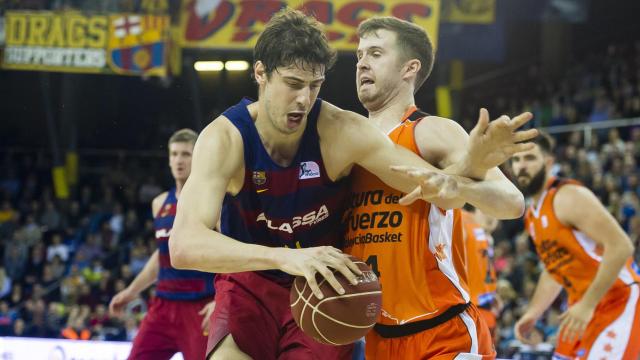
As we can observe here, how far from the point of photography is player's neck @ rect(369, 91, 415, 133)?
4.07 m

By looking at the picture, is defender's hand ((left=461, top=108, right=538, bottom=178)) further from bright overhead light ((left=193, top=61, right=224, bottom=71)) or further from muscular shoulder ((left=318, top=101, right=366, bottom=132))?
bright overhead light ((left=193, top=61, right=224, bottom=71))

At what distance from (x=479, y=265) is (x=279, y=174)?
13.1 ft

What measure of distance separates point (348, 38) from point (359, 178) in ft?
36.4

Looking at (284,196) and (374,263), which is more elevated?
(284,196)

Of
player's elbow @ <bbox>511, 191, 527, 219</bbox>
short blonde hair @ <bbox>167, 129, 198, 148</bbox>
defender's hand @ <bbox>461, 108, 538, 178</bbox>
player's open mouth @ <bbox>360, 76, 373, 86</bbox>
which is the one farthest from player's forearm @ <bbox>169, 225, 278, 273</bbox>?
short blonde hair @ <bbox>167, 129, 198, 148</bbox>

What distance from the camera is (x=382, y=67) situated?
4098mm

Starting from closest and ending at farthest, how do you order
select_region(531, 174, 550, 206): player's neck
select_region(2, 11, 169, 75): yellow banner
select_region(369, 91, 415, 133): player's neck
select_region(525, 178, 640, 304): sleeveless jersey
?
1. select_region(369, 91, 415, 133): player's neck
2. select_region(525, 178, 640, 304): sleeveless jersey
3. select_region(531, 174, 550, 206): player's neck
4. select_region(2, 11, 169, 75): yellow banner

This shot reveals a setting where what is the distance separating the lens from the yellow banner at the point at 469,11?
598 inches

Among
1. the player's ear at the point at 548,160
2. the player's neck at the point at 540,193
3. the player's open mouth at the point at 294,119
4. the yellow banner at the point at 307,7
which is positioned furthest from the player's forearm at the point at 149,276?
the yellow banner at the point at 307,7

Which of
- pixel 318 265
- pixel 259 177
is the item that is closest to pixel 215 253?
pixel 318 265

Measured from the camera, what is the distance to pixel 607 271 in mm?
5047

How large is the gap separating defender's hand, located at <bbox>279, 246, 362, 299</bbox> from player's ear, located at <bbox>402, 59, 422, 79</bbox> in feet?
4.35

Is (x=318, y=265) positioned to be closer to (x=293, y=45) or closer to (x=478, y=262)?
(x=293, y=45)

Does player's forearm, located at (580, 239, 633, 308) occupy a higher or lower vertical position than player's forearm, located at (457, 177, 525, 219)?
lower
